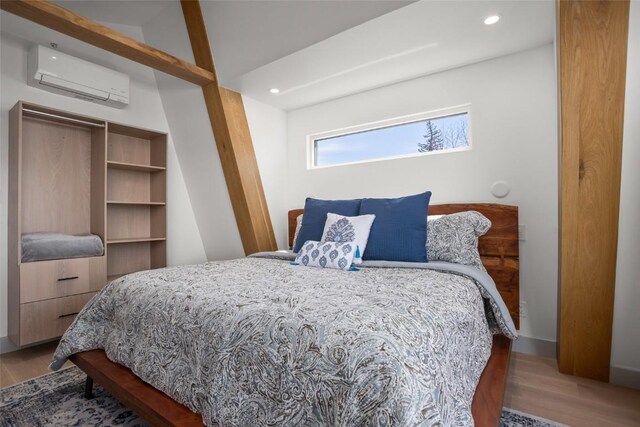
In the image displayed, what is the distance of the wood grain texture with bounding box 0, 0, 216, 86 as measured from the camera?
1893mm

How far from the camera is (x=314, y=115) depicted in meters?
3.48

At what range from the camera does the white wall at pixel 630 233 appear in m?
1.66

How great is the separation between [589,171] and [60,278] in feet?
11.5

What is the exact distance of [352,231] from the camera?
2146 millimetres

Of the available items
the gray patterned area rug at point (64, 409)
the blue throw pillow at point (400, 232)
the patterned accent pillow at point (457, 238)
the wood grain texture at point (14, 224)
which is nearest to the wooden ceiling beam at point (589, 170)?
the patterned accent pillow at point (457, 238)

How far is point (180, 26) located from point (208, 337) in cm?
277

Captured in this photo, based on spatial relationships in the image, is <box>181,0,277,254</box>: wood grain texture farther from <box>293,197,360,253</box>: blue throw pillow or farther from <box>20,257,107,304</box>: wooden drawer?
<box>20,257,107,304</box>: wooden drawer

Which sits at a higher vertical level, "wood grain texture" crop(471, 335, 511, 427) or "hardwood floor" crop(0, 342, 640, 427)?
"wood grain texture" crop(471, 335, 511, 427)

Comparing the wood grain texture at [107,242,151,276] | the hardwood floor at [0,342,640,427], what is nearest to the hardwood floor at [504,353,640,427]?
the hardwood floor at [0,342,640,427]

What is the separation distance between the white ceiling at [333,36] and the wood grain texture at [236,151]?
10 centimetres

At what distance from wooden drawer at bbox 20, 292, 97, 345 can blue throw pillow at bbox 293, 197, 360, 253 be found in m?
1.74

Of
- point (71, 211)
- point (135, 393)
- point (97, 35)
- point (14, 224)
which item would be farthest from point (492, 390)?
point (71, 211)

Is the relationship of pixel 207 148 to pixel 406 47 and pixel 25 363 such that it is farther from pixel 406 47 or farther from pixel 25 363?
pixel 25 363

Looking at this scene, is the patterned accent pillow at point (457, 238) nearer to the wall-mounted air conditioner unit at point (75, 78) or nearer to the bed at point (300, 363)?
the bed at point (300, 363)
